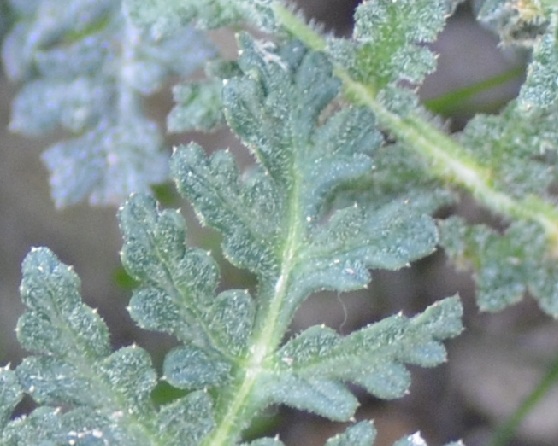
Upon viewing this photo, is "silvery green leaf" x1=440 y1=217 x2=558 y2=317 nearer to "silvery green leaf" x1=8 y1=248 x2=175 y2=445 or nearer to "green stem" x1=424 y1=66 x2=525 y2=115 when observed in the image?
"green stem" x1=424 y1=66 x2=525 y2=115

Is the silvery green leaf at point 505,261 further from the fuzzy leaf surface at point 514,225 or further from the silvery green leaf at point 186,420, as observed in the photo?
the silvery green leaf at point 186,420

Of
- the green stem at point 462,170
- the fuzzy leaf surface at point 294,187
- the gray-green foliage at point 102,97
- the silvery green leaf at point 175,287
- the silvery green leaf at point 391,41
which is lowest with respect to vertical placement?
the silvery green leaf at point 175,287

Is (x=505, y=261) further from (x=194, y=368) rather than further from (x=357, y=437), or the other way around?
(x=194, y=368)

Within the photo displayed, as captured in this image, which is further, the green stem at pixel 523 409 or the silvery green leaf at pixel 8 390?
the green stem at pixel 523 409

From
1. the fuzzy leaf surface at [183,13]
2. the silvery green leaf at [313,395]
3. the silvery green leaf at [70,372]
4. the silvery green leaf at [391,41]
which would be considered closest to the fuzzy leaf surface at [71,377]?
the silvery green leaf at [70,372]

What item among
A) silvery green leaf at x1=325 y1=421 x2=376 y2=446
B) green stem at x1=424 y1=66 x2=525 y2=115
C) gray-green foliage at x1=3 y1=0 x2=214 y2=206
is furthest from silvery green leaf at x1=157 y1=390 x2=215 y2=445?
green stem at x1=424 y1=66 x2=525 y2=115

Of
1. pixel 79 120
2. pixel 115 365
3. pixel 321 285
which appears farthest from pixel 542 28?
pixel 79 120
